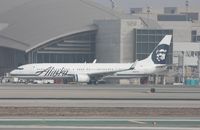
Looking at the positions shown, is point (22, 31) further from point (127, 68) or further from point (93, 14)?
point (127, 68)

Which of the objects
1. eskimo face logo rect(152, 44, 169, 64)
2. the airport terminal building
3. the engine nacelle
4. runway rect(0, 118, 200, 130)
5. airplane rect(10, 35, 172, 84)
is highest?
the airport terminal building

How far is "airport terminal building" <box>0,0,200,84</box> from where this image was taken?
14700cm

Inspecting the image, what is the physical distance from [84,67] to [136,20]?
3720 cm

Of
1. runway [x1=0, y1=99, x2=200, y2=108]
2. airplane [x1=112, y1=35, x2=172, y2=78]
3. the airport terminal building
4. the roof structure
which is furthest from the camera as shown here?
the airport terminal building

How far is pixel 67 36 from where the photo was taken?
150m

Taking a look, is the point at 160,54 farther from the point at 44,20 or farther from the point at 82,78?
the point at 44,20

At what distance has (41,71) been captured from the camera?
114250 millimetres

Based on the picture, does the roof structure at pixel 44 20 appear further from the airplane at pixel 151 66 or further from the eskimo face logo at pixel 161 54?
the airplane at pixel 151 66

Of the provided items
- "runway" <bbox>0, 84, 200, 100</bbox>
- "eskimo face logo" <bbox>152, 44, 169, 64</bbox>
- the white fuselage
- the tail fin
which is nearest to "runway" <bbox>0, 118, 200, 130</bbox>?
"runway" <bbox>0, 84, 200, 100</bbox>

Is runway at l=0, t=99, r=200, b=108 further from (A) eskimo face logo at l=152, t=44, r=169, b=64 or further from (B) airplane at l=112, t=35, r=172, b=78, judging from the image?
(A) eskimo face logo at l=152, t=44, r=169, b=64

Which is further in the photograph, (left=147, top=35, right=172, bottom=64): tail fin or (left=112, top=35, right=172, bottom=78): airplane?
(left=147, top=35, right=172, bottom=64): tail fin

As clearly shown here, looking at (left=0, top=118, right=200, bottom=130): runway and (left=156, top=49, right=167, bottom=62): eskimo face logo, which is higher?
(left=156, top=49, right=167, bottom=62): eskimo face logo

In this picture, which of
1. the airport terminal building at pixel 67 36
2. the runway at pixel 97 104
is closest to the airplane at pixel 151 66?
the airport terminal building at pixel 67 36

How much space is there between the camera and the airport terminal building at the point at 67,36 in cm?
14700
